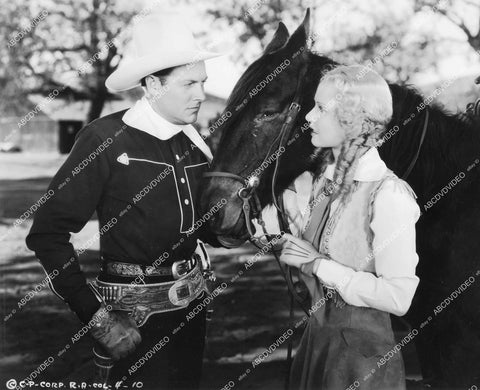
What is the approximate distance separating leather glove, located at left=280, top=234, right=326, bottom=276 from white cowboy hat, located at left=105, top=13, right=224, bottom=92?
951mm

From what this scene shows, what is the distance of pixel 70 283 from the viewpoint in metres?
1.92

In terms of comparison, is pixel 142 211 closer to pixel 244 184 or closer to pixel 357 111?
pixel 244 184

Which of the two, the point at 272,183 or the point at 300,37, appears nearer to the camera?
the point at 272,183

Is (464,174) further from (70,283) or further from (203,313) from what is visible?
(70,283)

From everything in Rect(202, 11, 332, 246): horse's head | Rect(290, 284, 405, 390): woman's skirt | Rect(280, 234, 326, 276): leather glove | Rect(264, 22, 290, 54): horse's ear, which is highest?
Rect(264, 22, 290, 54): horse's ear

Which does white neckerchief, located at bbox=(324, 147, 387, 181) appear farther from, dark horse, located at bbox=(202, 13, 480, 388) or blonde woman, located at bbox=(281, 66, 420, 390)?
dark horse, located at bbox=(202, 13, 480, 388)

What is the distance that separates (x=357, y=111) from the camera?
169 centimetres

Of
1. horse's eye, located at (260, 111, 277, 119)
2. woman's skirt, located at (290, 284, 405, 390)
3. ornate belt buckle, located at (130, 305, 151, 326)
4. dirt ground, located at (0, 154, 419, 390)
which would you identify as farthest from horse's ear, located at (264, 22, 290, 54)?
dirt ground, located at (0, 154, 419, 390)

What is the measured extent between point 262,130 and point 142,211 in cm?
71

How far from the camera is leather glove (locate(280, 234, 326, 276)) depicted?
179cm

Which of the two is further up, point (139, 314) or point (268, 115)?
point (268, 115)

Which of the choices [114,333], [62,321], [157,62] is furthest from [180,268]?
[62,321]

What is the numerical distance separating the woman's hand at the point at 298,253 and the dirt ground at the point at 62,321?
1237mm

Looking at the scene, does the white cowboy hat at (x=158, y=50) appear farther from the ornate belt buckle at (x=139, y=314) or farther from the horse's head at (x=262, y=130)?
the ornate belt buckle at (x=139, y=314)
